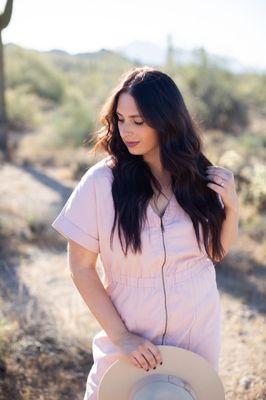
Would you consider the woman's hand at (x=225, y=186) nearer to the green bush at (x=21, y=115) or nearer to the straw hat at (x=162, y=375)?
the straw hat at (x=162, y=375)

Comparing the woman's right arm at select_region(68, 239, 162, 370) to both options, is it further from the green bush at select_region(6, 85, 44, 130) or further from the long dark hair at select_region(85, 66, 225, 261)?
the green bush at select_region(6, 85, 44, 130)

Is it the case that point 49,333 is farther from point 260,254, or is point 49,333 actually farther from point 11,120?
point 11,120

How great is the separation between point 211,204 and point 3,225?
413cm

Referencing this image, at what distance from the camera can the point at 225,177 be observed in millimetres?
1843

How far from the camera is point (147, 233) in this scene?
1.76 m

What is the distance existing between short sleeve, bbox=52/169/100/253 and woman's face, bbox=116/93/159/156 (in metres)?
0.20

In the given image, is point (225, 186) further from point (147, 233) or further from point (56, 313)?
point (56, 313)

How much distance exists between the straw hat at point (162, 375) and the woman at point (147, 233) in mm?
43

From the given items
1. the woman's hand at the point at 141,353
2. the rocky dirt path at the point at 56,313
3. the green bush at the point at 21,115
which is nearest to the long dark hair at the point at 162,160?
the woman's hand at the point at 141,353

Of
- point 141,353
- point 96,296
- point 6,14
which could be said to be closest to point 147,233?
point 96,296

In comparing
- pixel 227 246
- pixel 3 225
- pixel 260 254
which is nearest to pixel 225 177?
pixel 227 246

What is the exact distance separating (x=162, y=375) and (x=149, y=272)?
0.35m

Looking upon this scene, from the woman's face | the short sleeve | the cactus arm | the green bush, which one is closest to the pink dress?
the short sleeve

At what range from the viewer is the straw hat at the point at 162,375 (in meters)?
1.70
